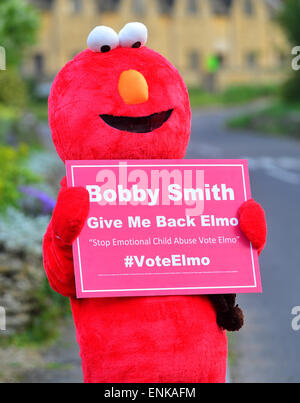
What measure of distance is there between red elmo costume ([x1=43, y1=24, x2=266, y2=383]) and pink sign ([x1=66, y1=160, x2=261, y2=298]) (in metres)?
0.07

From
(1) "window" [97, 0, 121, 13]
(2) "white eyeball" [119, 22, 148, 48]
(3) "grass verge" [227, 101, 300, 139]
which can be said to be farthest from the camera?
(1) "window" [97, 0, 121, 13]

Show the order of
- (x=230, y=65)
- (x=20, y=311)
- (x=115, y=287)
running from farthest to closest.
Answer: (x=230, y=65) < (x=20, y=311) < (x=115, y=287)

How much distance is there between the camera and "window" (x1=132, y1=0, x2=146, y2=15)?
59.0 metres

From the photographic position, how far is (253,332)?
23.7 feet

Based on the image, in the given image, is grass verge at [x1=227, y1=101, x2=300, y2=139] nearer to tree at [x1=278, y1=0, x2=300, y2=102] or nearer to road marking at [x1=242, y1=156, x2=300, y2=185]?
tree at [x1=278, y1=0, x2=300, y2=102]

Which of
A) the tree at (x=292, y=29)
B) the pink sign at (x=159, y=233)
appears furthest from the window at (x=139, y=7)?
the pink sign at (x=159, y=233)

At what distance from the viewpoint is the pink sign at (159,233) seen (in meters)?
3.15

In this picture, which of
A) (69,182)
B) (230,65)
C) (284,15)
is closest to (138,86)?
(69,182)

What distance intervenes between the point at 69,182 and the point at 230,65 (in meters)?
56.6

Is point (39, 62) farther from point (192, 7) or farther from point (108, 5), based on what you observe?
point (192, 7)

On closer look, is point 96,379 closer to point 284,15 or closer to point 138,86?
point 138,86

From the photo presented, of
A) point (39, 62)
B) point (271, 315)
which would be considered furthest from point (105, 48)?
point (39, 62)

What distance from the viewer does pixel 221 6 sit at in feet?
205

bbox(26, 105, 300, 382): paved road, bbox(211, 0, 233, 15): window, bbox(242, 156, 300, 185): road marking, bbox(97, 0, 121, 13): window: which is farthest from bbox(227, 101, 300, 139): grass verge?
bbox(211, 0, 233, 15): window
